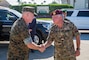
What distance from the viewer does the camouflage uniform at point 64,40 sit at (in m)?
4.84

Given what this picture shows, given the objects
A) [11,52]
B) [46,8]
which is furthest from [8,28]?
[46,8]

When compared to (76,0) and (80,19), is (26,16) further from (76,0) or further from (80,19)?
(76,0)

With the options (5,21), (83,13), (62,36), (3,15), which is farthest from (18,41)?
(83,13)

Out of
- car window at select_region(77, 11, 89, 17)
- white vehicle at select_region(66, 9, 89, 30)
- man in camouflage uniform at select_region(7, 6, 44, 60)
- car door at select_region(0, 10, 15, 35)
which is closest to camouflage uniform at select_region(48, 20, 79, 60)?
man in camouflage uniform at select_region(7, 6, 44, 60)

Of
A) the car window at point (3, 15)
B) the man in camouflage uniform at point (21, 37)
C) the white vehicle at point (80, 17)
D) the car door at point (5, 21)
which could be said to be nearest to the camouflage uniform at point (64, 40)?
the man in camouflage uniform at point (21, 37)

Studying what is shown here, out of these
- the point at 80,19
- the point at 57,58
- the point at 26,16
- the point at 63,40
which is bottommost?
the point at 80,19

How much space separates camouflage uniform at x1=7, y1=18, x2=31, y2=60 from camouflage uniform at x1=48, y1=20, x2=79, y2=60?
0.52 m

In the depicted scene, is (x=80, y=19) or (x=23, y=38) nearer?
(x=23, y=38)

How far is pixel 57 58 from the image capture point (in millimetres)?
4945

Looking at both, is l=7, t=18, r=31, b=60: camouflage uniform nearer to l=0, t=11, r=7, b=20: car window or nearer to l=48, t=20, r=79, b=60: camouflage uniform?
l=48, t=20, r=79, b=60: camouflage uniform

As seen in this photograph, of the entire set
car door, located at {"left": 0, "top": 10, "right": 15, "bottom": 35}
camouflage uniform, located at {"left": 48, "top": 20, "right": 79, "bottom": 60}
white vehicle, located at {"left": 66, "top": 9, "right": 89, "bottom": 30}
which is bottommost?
white vehicle, located at {"left": 66, "top": 9, "right": 89, "bottom": 30}

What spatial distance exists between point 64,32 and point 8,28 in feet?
23.0

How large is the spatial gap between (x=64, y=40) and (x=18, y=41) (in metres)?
0.78

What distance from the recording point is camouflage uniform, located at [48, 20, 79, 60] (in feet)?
15.9
